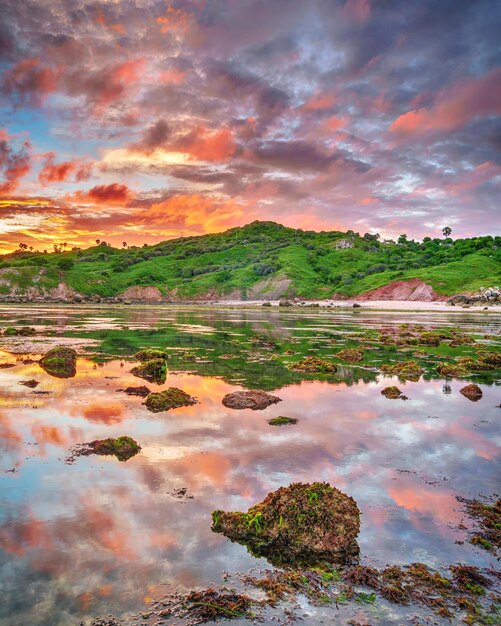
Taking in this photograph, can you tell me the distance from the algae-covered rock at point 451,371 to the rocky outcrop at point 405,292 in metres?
136

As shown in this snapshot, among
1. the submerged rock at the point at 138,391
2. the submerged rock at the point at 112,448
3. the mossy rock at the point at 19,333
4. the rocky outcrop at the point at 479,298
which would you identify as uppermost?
the rocky outcrop at the point at 479,298

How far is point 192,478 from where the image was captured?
11258 mm

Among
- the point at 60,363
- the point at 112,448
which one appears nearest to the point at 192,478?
the point at 112,448

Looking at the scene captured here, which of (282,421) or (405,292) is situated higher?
(405,292)

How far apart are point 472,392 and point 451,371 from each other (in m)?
5.97

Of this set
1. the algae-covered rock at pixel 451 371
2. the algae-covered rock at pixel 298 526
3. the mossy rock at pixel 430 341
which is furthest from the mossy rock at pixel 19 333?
the algae-covered rock at pixel 298 526

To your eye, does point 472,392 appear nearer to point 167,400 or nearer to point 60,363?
point 167,400

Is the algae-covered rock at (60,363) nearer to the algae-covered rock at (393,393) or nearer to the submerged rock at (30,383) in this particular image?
the submerged rock at (30,383)

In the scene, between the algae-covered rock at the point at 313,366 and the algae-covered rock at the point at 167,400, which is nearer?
the algae-covered rock at the point at 167,400

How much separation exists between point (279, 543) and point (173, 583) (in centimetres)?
232

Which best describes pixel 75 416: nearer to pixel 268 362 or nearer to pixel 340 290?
pixel 268 362

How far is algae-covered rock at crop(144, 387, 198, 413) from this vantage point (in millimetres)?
18078

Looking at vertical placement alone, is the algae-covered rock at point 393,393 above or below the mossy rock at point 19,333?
above

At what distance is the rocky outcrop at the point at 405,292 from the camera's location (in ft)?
520
